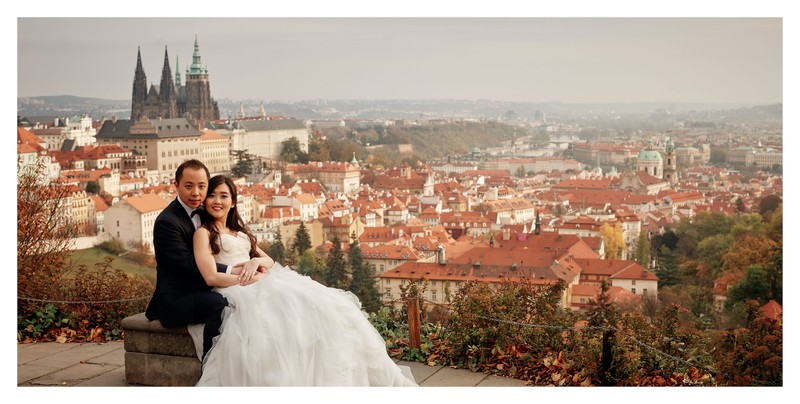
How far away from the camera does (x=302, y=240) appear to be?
30.0 m

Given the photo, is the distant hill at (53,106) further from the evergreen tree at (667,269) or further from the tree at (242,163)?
the tree at (242,163)

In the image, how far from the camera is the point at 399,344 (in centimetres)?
360

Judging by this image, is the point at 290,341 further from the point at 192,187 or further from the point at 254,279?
the point at 192,187

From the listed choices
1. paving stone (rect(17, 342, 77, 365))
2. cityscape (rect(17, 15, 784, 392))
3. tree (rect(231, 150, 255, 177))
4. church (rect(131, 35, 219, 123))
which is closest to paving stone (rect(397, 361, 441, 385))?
paving stone (rect(17, 342, 77, 365))

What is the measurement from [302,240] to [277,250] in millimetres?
3550

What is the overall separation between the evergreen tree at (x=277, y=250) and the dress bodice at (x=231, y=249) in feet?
67.2

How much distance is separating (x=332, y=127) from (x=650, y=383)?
32.1 m

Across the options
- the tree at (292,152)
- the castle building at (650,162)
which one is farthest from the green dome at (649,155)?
the tree at (292,152)

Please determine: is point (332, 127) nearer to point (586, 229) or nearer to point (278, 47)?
point (586, 229)

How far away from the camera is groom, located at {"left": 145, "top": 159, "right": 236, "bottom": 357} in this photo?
269 centimetres

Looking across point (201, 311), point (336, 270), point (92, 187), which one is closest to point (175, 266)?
point (201, 311)

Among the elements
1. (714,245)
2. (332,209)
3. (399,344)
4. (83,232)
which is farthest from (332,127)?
(399,344)

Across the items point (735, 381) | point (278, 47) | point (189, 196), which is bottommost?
point (735, 381)

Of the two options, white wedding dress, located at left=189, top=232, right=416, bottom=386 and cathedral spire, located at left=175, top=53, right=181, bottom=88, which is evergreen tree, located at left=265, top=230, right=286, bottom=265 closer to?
cathedral spire, located at left=175, top=53, right=181, bottom=88
